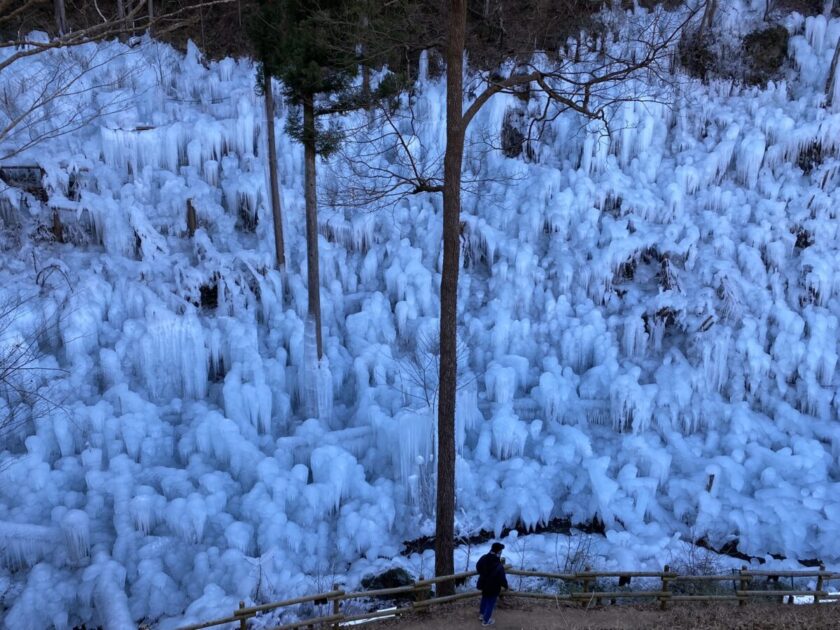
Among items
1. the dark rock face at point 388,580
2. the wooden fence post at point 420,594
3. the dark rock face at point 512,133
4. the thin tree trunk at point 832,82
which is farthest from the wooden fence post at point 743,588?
the thin tree trunk at point 832,82

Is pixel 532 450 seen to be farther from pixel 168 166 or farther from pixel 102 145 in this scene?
pixel 102 145

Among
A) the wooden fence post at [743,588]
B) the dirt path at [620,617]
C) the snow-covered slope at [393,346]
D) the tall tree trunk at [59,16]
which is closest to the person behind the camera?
the dirt path at [620,617]

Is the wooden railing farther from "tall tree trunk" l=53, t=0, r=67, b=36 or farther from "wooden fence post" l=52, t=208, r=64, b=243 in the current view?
"tall tree trunk" l=53, t=0, r=67, b=36

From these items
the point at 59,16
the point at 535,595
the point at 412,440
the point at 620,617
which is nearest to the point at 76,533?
the point at 412,440

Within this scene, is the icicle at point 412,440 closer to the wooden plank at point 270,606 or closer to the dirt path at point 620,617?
the dirt path at point 620,617

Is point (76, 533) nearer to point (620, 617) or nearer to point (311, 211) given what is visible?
point (311, 211)

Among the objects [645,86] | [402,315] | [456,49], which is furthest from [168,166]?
[645,86]

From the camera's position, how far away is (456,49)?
6.23 metres

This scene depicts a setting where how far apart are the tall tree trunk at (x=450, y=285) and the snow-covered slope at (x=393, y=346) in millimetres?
3065

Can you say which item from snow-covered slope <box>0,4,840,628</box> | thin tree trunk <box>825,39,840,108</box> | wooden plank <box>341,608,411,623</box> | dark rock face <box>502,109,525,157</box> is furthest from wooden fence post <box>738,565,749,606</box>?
thin tree trunk <box>825,39,840,108</box>

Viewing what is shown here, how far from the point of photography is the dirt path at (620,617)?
6.59 metres

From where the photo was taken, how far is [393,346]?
1256 cm

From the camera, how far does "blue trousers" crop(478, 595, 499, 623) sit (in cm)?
645

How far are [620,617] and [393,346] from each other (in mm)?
6854
